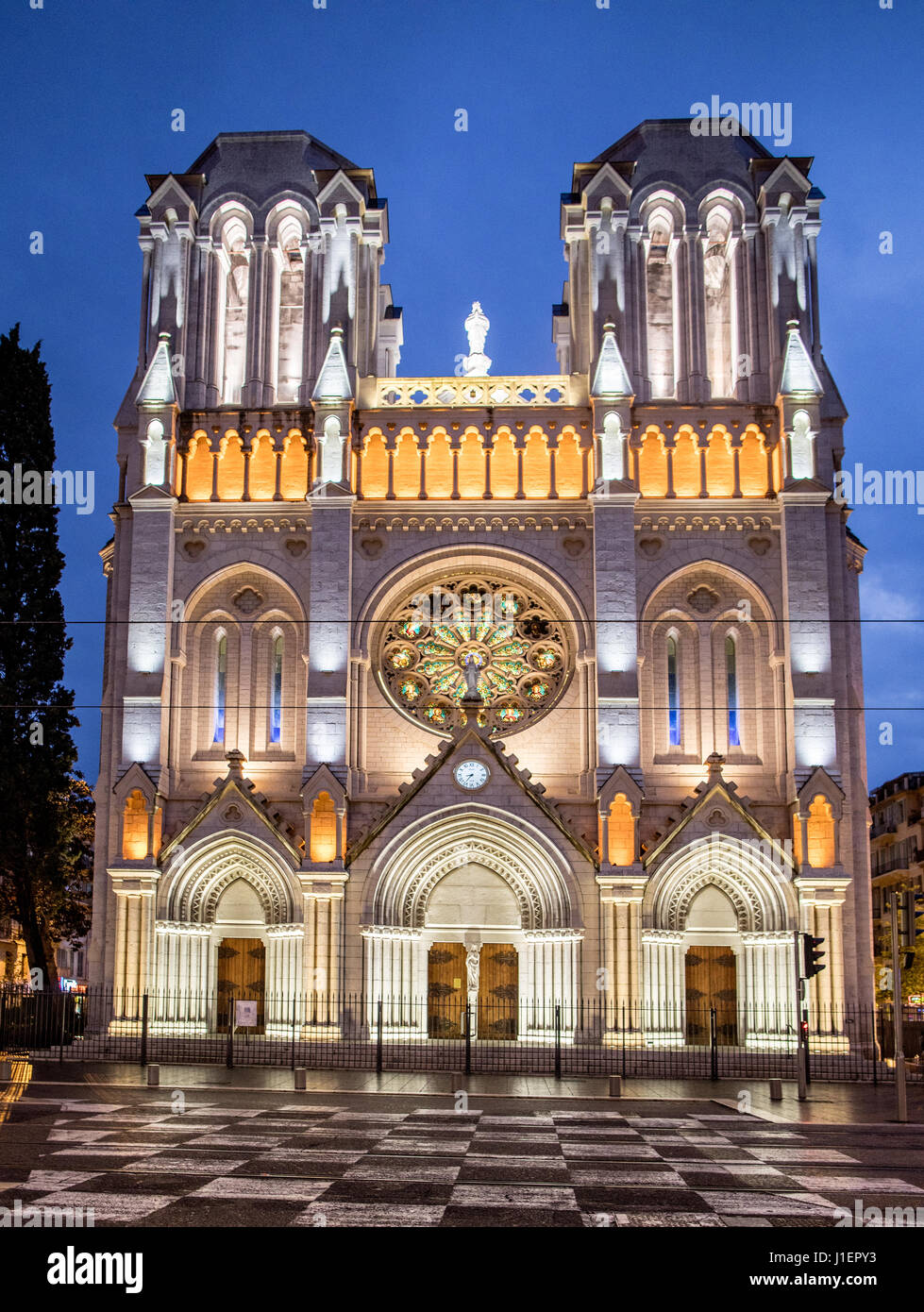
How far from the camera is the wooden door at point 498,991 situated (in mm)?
34688

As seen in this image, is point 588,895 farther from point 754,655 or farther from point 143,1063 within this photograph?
point 143,1063

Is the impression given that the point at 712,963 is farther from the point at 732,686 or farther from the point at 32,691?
the point at 32,691

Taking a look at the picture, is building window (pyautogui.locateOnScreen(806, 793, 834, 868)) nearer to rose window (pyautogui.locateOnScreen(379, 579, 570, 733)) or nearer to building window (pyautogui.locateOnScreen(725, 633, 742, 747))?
building window (pyautogui.locateOnScreen(725, 633, 742, 747))

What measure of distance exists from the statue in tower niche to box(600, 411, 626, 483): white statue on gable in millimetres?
4738

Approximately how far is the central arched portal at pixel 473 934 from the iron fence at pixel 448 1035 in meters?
0.08

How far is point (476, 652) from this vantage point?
37750 millimetres

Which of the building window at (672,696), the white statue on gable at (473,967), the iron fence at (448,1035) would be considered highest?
the building window at (672,696)

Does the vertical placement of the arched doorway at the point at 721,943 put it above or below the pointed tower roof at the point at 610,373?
below
